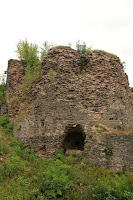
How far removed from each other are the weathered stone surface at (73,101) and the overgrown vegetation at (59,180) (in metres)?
1.08

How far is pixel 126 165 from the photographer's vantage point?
24.4 feet

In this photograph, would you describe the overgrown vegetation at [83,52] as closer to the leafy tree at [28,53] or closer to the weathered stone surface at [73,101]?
the weathered stone surface at [73,101]

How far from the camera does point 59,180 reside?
21.2 feet

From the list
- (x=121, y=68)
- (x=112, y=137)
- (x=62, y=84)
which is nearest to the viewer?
(x=112, y=137)

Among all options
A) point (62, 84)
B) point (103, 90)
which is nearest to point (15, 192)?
point (62, 84)

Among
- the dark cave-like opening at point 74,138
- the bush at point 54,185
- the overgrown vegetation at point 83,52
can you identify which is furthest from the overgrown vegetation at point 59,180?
the overgrown vegetation at point 83,52

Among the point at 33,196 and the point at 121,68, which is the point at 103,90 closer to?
the point at 121,68

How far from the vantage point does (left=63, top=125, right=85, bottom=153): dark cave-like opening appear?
998cm

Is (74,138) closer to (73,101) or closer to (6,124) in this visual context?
(73,101)

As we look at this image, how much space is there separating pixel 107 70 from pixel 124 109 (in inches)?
101

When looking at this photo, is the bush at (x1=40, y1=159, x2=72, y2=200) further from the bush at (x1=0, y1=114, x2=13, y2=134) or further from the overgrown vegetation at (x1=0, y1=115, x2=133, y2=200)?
the bush at (x1=0, y1=114, x2=13, y2=134)

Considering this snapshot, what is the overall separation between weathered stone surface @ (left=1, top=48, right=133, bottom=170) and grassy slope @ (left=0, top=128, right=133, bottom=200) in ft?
3.11

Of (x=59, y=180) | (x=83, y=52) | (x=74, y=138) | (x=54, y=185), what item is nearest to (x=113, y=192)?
(x=59, y=180)

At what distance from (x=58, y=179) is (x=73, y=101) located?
15.6 feet
